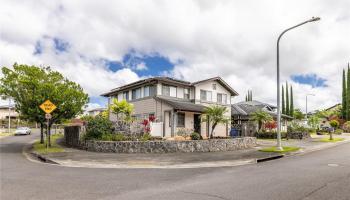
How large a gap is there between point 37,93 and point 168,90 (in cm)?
1297

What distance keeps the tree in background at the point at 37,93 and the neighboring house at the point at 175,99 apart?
7.49 metres

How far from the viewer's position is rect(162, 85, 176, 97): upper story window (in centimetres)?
2910

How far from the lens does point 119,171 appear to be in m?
11.7

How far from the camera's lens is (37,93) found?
21.2 metres

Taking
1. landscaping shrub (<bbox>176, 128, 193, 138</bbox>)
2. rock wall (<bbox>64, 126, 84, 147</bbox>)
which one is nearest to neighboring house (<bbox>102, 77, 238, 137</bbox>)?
landscaping shrub (<bbox>176, 128, 193, 138</bbox>)

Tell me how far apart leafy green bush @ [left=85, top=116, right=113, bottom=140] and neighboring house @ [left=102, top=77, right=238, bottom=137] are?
6.53m

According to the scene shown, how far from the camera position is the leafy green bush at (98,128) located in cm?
2095

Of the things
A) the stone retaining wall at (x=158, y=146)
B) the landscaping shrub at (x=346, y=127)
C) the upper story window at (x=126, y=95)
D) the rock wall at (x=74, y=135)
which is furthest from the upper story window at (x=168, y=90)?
the landscaping shrub at (x=346, y=127)

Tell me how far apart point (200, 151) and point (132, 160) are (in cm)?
583

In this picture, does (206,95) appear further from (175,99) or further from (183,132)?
(183,132)

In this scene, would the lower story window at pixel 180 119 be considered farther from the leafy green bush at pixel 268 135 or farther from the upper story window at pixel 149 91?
the leafy green bush at pixel 268 135

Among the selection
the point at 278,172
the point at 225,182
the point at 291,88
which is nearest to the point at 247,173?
the point at 278,172

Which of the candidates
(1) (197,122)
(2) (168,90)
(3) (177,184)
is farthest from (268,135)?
(3) (177,184)

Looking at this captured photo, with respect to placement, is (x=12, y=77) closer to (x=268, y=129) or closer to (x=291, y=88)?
(x=268, y=129)
